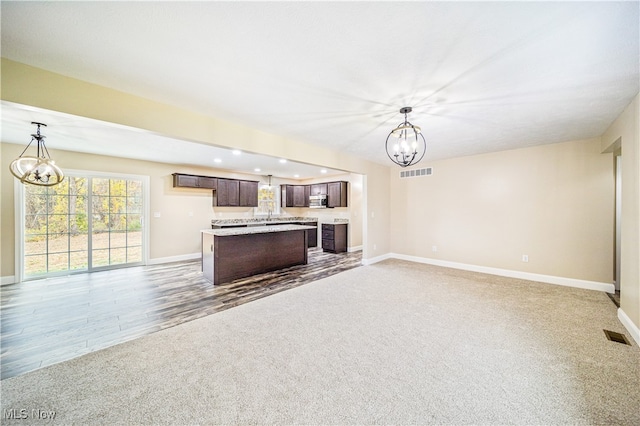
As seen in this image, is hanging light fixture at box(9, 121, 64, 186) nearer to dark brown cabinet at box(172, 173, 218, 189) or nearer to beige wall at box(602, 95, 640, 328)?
dark brown cabinet at box(172, 173, 218, 189)

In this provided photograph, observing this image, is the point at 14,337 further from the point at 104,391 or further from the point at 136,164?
the point at 136,164

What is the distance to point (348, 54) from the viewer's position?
5.77 feet

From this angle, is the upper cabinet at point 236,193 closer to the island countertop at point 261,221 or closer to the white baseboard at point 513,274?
the island countertop at point 261,221

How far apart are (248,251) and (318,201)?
3.62m

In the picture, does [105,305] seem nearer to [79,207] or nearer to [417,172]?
[79,207]

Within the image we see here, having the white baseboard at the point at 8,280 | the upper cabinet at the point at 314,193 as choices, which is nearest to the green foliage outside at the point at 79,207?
the white baseboard at the point at 8,280

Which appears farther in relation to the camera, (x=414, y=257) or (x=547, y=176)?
(x=414, y=257)

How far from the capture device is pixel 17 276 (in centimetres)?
412

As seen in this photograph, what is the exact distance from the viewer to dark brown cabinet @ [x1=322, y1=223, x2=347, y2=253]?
7.07m

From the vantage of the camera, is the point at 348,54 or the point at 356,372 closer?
the point at 348,54

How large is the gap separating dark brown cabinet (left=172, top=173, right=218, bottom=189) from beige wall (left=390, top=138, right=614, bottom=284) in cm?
531

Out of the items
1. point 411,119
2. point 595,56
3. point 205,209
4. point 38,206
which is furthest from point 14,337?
point 595,56

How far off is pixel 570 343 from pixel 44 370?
4831mm

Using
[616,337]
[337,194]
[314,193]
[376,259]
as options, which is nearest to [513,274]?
[616,337]
